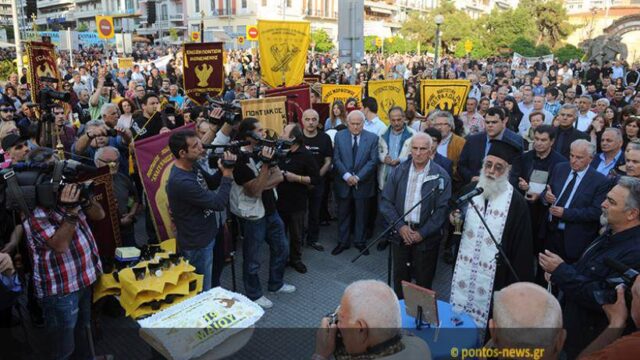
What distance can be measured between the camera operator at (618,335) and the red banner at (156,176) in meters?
3.93

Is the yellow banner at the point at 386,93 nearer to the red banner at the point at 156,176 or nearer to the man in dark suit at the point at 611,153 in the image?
the man in dark suit at the point at 611,153

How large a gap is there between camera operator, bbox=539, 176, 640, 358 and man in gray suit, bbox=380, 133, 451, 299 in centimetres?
118

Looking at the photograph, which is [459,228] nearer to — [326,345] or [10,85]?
[326,345]

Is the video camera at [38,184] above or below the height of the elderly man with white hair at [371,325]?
above

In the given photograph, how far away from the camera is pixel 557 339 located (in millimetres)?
1988

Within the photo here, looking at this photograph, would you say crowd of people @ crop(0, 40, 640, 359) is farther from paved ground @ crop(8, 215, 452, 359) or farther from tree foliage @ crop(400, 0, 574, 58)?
tree foliage @ crop(400, 0, 574, 58)

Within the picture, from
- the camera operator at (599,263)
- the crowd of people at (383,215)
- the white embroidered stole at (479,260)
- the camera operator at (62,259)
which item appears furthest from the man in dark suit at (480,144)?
the camera operator at (62,259)

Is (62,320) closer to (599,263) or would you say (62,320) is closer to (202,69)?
(599,263)

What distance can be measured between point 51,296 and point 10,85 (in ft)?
A: 30.2

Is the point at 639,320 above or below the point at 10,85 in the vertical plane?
below

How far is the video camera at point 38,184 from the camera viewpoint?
2.99m

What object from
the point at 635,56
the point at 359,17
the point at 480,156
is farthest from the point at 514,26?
the point at 480,156

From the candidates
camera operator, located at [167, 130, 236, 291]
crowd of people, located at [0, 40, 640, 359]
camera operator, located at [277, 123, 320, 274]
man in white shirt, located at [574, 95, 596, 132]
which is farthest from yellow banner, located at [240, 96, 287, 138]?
man in white shirt, located at [574, 95, 596, 132]

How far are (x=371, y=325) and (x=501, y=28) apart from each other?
1658 inches
